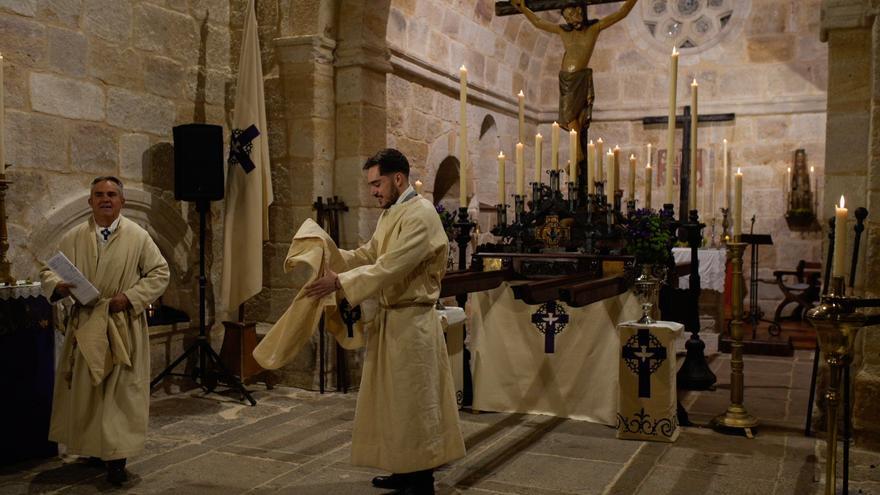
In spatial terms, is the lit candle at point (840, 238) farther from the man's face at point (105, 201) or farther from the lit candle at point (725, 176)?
the lit candle at point (725, 176)

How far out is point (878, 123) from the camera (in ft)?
14.2

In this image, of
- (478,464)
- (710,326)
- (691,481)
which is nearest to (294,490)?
(478,464)

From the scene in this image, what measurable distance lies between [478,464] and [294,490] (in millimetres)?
999

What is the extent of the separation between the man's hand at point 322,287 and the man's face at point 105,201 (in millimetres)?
1431

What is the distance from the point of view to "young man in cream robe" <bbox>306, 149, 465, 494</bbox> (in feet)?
11.3

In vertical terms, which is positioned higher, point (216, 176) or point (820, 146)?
point (820, 146)

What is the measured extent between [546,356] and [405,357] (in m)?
2.00

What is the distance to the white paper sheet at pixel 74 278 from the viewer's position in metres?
3.90

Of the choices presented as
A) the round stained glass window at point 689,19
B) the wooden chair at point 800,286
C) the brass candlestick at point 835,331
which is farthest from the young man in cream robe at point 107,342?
the round stained glass window at point 689,19

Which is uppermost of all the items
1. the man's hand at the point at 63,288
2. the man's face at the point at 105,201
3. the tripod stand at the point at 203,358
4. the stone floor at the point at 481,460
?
the man's face at the point at 105,201

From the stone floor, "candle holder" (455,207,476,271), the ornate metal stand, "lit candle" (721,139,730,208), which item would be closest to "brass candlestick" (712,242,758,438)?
the stone floor

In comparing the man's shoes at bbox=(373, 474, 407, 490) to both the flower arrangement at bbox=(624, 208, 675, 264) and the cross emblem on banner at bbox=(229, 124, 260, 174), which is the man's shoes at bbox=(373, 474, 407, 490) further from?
the cross emblem on banner at bbox=(229, 124, 260, 174)

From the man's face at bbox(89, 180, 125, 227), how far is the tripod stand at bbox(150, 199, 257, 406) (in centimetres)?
162

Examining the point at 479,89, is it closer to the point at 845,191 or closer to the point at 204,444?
the point at 845,191
